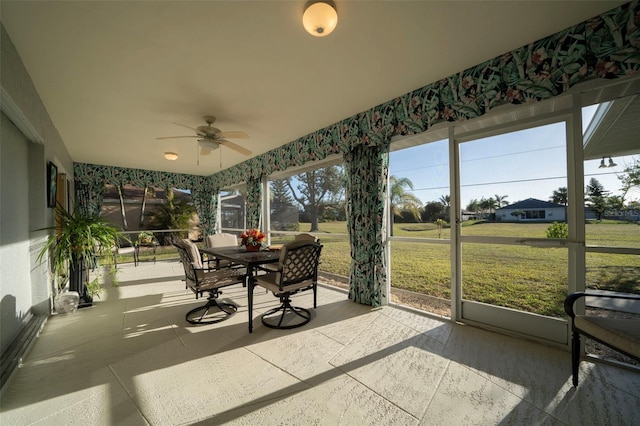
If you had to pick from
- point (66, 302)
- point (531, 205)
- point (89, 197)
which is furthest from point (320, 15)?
point (89, 197)

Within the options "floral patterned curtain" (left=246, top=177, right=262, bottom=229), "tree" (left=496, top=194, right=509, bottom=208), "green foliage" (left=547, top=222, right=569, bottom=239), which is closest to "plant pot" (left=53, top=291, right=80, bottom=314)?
"floral patterned curtain" (left=246, top=177, right=262, bottom=229)

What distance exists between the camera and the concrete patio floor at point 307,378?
1.39 metres

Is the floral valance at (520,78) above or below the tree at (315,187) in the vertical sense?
above

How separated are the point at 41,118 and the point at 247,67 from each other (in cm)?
247

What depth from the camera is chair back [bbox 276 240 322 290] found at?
8.01 feet

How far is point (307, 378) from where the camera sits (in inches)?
67.3

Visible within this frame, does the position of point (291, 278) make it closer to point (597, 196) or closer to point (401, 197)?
point (401, 197)

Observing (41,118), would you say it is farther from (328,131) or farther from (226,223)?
(226,223)

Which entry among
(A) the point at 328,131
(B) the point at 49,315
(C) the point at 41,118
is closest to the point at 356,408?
(A) the point at 328,131

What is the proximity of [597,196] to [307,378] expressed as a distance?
264 cm

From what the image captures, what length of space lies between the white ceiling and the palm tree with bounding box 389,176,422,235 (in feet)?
3.45

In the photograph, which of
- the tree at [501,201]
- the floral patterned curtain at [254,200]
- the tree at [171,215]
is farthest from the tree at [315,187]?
the tree at [171,215]

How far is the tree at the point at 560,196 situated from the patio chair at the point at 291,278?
219 cm

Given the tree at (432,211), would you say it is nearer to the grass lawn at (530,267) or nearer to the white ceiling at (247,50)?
the grass lawn at (530,267)
